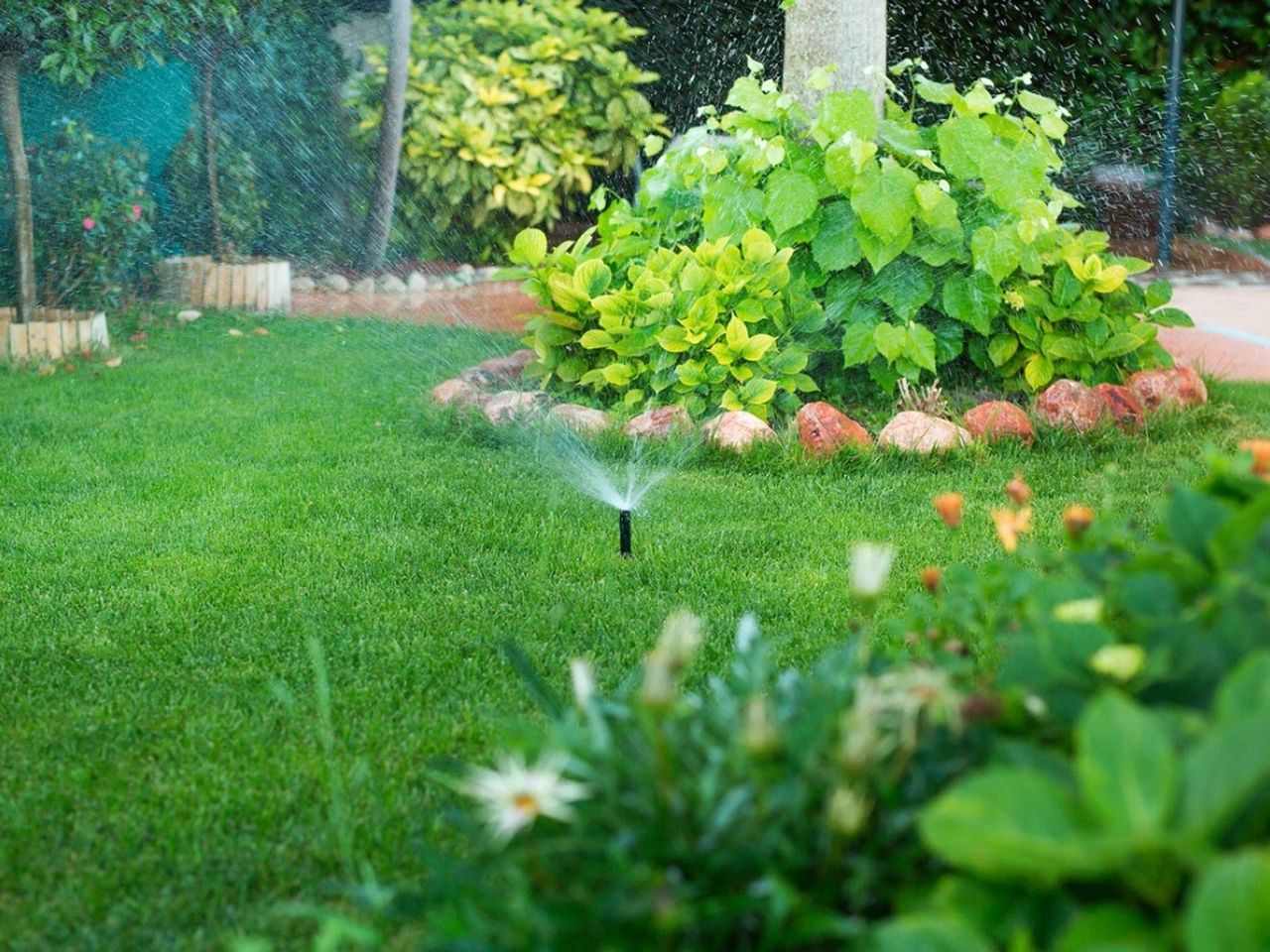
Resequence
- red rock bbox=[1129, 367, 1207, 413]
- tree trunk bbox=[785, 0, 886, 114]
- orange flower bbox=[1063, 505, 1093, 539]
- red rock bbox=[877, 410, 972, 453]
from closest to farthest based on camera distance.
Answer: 1. orange flower bbox=[1063, 505, 1093, 539]
2. red rock bbox=[877, 410, 972, 453]
3. red rock bbox=[1129, 367, 1207, 413]
4. tree trunk bbox=[785, 0, 886, 114]

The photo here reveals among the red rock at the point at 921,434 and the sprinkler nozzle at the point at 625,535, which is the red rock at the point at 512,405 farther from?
the sprinkler nozzle at the point at 625,535

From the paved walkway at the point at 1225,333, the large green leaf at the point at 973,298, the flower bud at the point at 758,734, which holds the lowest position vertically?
the paved walkway at the point at 1225,333

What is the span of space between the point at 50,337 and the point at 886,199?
3.82 metres

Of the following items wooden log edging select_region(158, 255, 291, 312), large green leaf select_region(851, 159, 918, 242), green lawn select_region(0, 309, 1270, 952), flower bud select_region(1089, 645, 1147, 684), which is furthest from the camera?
wooden log edging select_region(158, 255, 291, 312)

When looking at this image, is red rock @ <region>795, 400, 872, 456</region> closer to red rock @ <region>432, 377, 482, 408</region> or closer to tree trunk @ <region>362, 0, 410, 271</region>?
red rock @ <region>432, 377, 482, 408</region>

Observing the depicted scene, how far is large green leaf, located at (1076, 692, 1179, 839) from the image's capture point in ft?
2.88

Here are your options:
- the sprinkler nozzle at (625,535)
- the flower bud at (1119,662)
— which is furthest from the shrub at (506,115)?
the flower bud at (1119,662)

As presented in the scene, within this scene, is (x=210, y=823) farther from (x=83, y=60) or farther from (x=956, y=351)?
(x=83, y=60)

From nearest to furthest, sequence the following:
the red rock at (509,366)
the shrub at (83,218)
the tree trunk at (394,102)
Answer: the red rock at (509,366)
the shrub at (83,218)
the tree trunk at (394,102)

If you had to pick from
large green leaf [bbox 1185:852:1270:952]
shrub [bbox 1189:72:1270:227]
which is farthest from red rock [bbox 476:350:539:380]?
shrub [bbox 1189:72:1270:227]

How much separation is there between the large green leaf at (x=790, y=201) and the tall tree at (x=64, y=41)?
3128mm

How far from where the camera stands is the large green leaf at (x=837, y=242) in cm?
458

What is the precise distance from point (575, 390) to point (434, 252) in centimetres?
436

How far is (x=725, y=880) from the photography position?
106 centimetres
